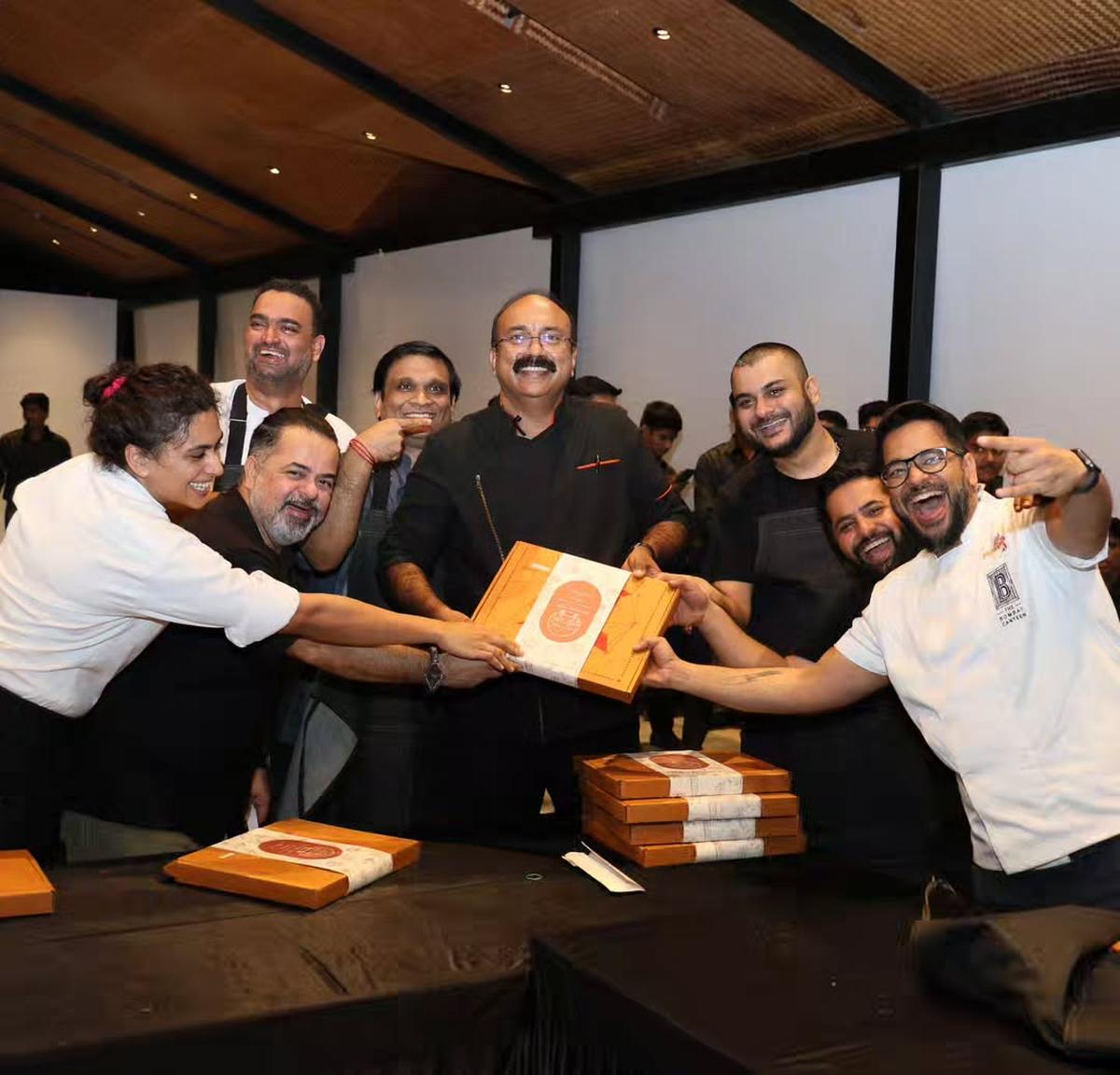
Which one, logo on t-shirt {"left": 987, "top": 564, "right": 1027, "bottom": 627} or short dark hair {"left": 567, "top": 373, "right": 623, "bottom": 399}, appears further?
short dark hair {"left": 567, "top": 373, "right": 623, "bottom": 399}

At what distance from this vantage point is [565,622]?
2.94 metres

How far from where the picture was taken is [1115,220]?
19.2 ft

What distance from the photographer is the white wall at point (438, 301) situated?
980cm

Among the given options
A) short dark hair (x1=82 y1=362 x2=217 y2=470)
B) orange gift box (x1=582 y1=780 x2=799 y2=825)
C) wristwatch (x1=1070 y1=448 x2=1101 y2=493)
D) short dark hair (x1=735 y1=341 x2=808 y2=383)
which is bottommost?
orange gift box (x1=582 y1=780 x2=799 y2=825)

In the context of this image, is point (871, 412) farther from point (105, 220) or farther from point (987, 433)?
point (105, 220)

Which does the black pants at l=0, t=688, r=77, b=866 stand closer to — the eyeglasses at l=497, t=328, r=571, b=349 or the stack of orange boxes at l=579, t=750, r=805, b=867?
the stack of orange boxes at l=579, t=750, r=805, b=867

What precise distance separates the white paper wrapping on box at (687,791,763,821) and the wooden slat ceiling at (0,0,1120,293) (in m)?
3.95

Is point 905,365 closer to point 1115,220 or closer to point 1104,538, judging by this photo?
point 1115,220

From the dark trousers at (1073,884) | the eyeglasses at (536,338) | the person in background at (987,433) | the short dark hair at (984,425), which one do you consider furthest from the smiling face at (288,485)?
the short dark hair at (984,425)

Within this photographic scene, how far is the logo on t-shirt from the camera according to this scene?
7.75ft

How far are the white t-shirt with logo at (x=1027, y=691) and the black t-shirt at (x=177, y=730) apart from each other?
1.41 meters

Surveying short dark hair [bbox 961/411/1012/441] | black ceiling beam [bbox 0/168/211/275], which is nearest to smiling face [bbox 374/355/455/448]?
short dark hair [bbox 961/411/1012/441]

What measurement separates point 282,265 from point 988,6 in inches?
331

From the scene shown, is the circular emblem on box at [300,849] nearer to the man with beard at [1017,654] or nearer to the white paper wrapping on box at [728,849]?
the white paper wrapping on box at [728,849]
